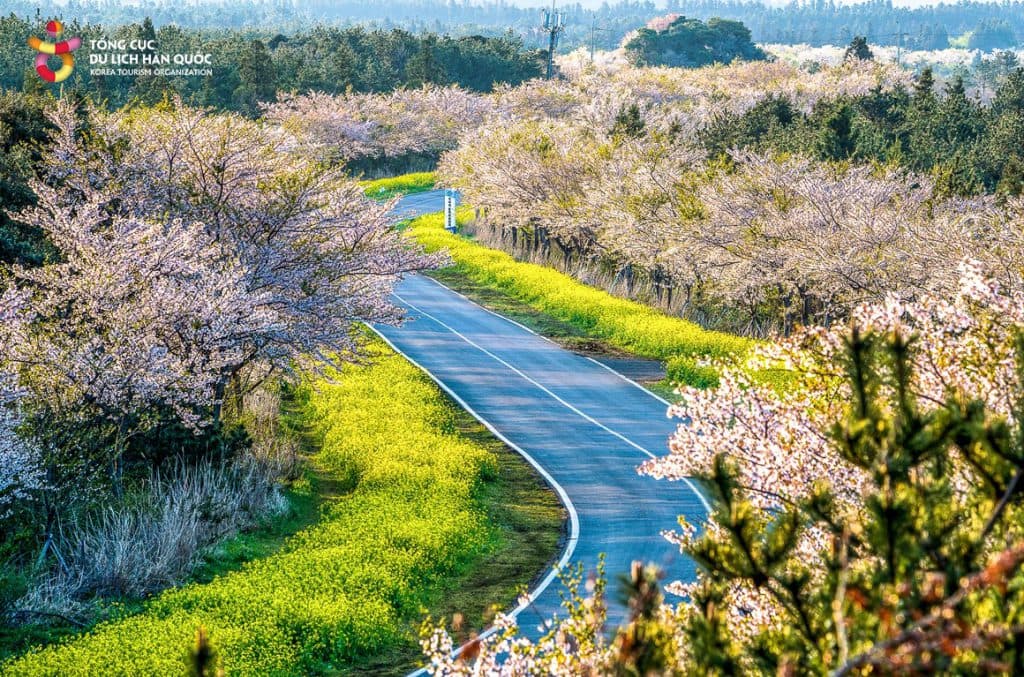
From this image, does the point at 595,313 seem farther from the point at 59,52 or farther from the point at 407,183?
the point at 59,52

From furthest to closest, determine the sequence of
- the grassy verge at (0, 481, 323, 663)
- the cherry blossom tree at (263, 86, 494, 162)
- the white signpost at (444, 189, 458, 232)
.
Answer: the cherry blossom tree at (263, 86, 494, 162), the white signpost at (444, 189, 458, 232), the grassy verge at (0, 481, 323, 663)

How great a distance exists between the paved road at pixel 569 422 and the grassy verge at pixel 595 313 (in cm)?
185

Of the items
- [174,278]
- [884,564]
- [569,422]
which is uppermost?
[884,564]

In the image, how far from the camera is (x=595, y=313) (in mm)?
39000

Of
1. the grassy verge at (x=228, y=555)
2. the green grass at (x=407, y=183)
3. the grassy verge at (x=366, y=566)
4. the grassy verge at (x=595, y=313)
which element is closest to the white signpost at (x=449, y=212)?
the grassy verge at (x=595, y=313)

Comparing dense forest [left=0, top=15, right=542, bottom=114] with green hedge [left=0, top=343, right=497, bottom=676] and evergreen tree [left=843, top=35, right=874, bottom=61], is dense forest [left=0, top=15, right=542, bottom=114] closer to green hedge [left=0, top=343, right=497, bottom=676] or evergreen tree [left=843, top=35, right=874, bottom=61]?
evergreen tree [left=843, top=35, right=874, bottom=61]

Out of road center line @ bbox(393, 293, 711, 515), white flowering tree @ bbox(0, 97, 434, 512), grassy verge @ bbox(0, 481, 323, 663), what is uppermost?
white flowering tree @ bbox(0, 97, 434, 512)

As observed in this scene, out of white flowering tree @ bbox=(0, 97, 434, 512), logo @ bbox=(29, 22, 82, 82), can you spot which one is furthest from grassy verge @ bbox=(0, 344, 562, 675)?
logo @ bbox=(29, 22, 82, 82)

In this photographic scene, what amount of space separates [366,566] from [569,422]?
1199 cm

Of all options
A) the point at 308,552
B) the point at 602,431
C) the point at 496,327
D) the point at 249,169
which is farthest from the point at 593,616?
the point at 496,327

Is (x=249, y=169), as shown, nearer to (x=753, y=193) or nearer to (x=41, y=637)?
(x=41, y=637)

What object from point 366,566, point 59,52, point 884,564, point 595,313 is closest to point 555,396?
point 595,313

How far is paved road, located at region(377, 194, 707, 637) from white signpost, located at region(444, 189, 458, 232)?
14365mm

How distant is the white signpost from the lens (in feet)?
189
